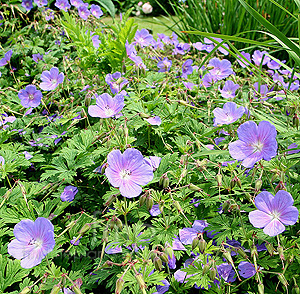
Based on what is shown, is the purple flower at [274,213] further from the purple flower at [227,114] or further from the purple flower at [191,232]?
the purple flower at [227,114]

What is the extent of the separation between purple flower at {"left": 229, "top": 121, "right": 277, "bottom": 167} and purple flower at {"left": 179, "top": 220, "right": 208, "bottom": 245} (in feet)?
1.13

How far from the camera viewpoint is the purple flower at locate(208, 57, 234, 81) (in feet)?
7.04

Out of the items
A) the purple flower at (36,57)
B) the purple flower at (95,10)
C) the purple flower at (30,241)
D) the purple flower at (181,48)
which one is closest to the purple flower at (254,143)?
the purple flower at (30,241)

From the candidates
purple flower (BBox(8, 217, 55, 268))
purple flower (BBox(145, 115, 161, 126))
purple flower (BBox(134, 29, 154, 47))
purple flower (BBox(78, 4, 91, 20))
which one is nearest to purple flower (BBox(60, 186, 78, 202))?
purple flower (BBox(8, 217, 55, 268))

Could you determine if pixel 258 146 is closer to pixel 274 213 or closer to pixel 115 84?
pixel 274 213

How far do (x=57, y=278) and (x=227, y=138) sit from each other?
3.56 ft

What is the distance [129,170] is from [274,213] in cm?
53

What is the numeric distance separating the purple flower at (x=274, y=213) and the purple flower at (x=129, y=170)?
400mm

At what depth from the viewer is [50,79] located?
6.50 feet

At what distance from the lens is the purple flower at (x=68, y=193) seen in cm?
143

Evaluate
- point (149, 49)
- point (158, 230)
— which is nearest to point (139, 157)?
point (158, 230)

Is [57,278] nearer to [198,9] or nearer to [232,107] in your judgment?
[232,107]

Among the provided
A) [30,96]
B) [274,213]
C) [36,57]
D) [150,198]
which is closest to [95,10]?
[36,57]

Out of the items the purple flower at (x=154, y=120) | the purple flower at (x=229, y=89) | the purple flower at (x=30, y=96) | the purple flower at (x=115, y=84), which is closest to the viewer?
the purple flower at (x=154, y=120)
